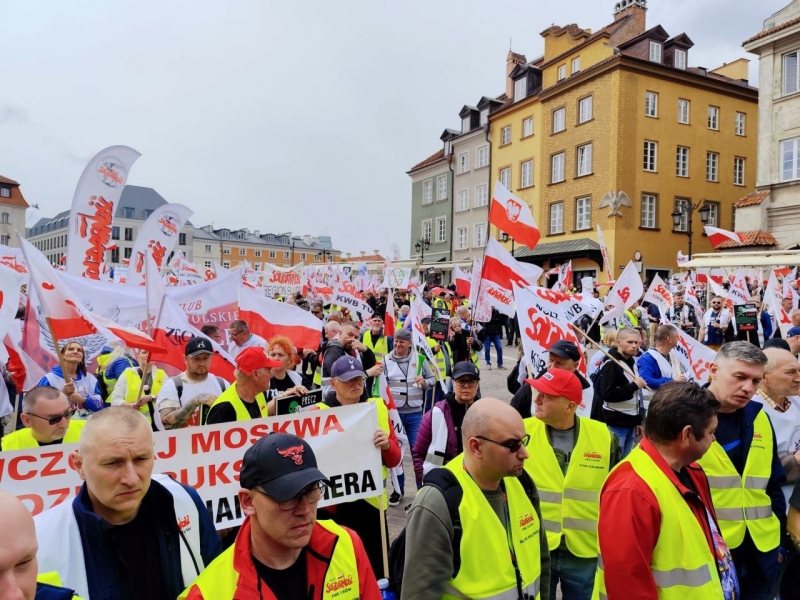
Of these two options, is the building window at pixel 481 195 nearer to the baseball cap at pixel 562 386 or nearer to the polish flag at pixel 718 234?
the polish flag at pixel 718 234

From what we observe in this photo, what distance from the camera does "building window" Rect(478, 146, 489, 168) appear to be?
144 ft

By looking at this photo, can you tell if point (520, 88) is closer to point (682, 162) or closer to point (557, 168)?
point (557, 168)

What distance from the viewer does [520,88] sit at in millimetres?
40500

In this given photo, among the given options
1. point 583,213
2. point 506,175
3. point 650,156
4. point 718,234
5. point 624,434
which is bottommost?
point 624,434

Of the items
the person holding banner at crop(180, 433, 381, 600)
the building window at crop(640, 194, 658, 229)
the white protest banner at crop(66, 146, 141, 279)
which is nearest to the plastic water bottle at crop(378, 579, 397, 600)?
the person holding banner at crop(180, 433, 381, 600)

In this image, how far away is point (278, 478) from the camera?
2107 mm

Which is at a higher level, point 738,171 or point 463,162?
point 463,162

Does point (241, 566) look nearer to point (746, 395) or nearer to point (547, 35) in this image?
point (746, 395)

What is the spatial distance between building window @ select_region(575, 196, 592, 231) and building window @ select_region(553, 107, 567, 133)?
4.75 meters

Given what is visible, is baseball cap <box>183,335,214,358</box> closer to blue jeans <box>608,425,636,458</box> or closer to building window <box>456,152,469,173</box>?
blue jeans <box>608,425,636,458</box>

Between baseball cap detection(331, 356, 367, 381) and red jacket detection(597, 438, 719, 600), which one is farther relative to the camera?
baseball cap detection(331, 356, 367, 381)

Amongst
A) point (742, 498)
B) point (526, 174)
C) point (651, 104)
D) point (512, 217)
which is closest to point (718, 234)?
point (651, 104)

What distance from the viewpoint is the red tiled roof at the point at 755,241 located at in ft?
84.5

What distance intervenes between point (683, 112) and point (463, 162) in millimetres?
16997
